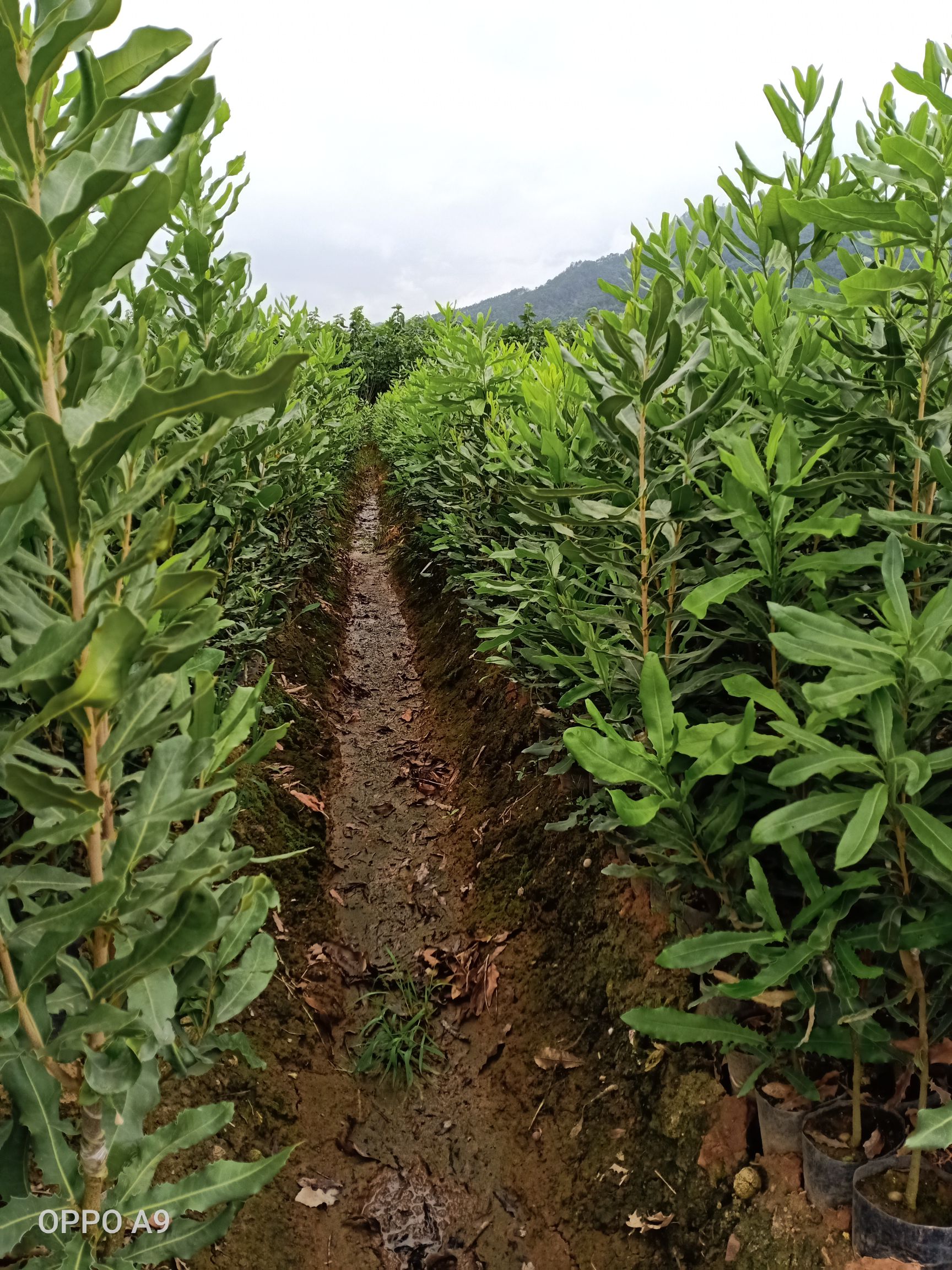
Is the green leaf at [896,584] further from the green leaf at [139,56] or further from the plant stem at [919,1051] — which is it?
the green leaf at [139,56]

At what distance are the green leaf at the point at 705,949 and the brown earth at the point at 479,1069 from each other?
0.70 m

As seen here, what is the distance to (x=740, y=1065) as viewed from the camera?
196 centimetres

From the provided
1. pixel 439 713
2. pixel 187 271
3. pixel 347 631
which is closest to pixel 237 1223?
pixel 187 271

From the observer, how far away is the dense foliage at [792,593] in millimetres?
1320

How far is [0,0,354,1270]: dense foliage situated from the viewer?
957 mm

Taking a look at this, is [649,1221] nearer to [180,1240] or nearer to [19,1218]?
[180,1240]

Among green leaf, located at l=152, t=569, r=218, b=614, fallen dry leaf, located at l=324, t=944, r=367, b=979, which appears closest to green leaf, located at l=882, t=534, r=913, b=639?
green leaf, located at l=152, t=569, r=218, b=614

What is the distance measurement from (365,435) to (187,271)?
59.6 feet

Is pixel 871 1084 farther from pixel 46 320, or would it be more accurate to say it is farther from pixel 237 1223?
pixel 46 320

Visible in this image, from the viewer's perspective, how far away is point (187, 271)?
3309mm

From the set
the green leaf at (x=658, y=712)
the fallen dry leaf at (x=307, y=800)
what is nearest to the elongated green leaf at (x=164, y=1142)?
the green leaf at (x=658, y=712)

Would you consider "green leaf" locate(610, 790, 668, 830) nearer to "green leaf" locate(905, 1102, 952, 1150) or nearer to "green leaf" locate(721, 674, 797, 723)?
"green leaf" locate(721, 674, 797, 723)

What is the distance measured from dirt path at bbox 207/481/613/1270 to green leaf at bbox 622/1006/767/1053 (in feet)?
3.29

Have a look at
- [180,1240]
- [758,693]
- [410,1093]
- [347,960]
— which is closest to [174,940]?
[180,1240]
